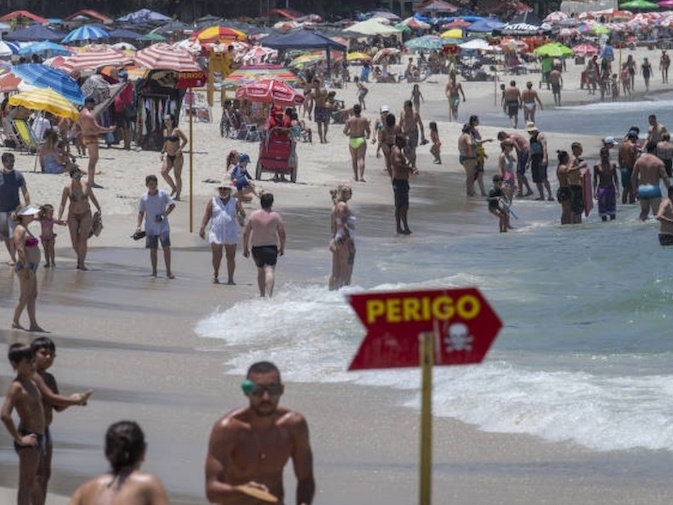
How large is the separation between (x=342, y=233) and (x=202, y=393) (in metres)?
4.29

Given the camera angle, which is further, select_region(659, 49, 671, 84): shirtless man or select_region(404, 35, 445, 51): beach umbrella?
select_region(659, 49, 671, 84): shirtless man

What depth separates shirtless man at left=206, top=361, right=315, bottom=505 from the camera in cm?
638

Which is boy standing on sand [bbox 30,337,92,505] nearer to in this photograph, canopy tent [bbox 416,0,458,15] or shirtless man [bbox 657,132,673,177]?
shirtless man [bbox 657,132,673,177]

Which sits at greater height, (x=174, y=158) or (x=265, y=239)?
(x=174, y=158)

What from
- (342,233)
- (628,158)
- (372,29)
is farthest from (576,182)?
(372,29)

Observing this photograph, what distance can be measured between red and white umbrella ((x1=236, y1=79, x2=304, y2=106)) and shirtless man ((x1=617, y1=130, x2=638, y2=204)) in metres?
6.89

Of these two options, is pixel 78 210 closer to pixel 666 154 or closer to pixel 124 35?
pixel 666 154

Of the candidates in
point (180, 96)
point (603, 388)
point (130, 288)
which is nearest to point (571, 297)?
point (130, 288)

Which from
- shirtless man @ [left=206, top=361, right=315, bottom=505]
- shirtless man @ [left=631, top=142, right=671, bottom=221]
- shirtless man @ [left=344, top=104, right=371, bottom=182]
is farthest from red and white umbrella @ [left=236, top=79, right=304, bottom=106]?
shirtless man @ [left=206, top=361, right=315, bottom=505]

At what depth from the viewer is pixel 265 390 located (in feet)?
20.9

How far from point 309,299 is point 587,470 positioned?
7.20 m

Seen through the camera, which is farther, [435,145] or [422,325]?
[435,145]

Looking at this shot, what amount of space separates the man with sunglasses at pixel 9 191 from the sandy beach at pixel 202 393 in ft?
1.67

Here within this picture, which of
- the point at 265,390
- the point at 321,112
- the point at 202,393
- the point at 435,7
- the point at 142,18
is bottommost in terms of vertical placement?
the point at 202,393
